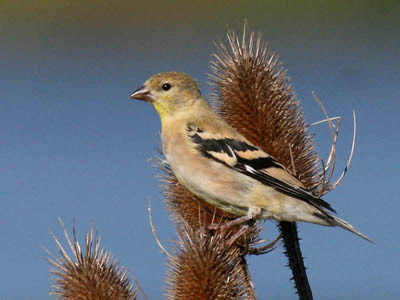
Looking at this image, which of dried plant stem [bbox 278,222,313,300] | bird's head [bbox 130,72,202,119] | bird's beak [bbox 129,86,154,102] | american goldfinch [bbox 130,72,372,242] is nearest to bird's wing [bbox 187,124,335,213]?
american goldfinch [bbox 130,72,372,242]

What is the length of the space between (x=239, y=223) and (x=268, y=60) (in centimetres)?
126

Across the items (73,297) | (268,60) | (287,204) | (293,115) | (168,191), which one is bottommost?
(73,297)

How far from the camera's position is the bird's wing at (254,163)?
416cm

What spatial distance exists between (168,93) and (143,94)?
17 cm

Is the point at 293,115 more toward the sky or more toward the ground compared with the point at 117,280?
more toward the sky

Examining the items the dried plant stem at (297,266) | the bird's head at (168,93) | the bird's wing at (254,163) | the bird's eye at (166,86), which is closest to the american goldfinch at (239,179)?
the bird's wing at (254,163)

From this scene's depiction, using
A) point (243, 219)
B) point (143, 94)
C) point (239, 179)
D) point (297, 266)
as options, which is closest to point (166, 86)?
point (143, 94)

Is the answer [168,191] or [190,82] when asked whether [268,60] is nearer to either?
[190,82]

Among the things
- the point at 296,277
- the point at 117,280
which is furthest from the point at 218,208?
the point at 117,280

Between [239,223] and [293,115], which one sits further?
[293,115]

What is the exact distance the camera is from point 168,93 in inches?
187

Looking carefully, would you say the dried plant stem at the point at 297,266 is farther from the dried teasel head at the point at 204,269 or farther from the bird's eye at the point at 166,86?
the bird's eye at the point at 166,86

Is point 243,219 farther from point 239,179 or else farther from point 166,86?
point 166,86

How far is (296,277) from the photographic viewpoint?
4207mm
